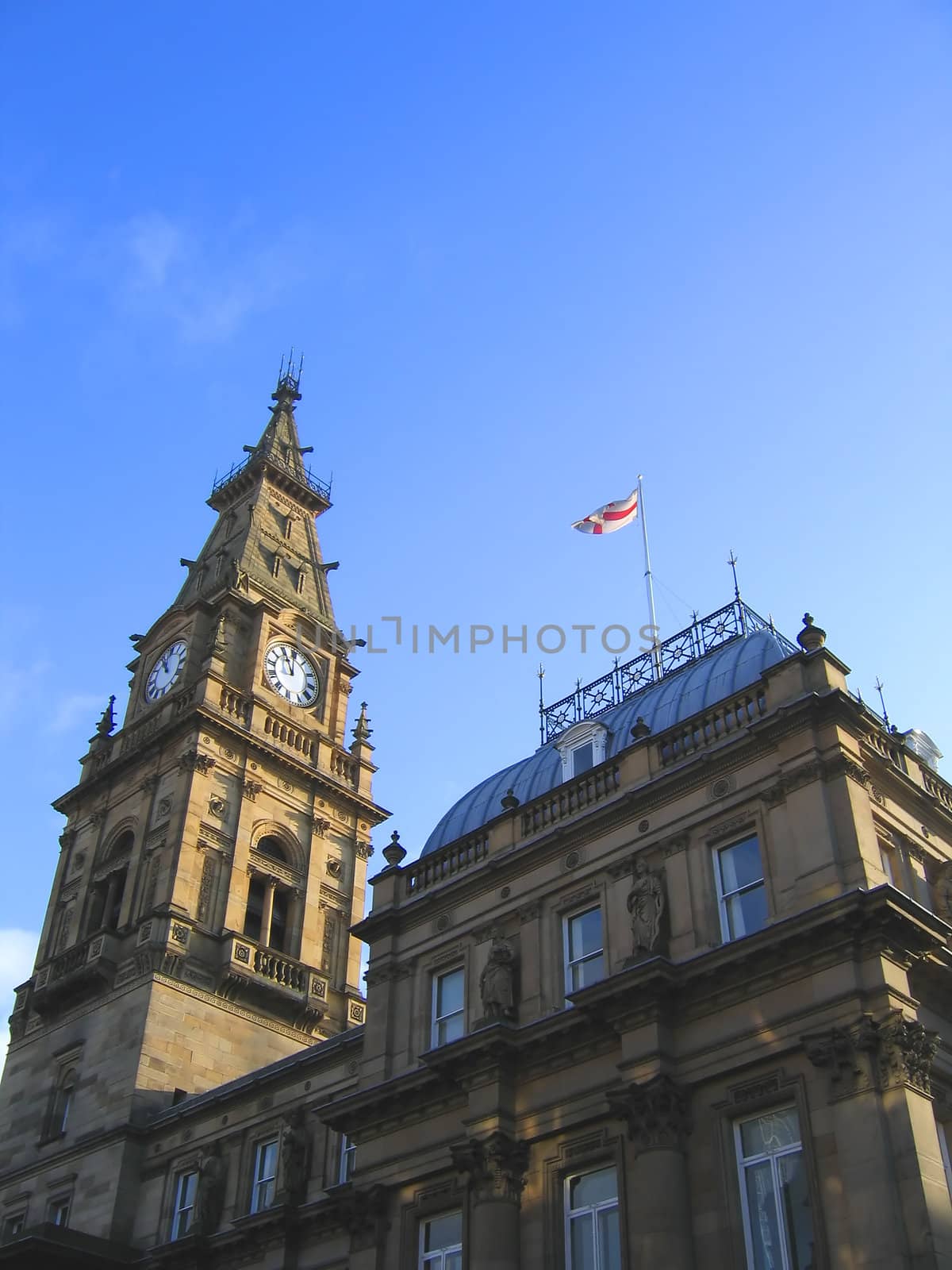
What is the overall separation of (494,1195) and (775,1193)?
603 cm

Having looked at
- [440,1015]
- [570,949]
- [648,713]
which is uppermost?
[648,713]

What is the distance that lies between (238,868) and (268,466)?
82.3ft

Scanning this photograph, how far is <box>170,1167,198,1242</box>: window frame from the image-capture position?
121 ft

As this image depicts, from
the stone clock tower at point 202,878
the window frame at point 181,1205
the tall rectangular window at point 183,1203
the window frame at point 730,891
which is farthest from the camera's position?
the stone clock tower at point 202,878

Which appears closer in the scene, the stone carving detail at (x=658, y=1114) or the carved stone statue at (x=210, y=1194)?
the stone carving detail at (x=658, y=1114)

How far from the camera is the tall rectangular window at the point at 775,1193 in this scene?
21.7 metres

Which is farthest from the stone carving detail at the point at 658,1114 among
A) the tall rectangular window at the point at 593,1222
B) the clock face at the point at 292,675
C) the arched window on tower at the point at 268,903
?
the clock face at the point at 292,675

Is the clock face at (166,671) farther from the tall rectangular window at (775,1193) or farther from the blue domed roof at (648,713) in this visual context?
the tall rectangular window at (775,1193)

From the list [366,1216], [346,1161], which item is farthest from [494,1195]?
[346,1161]

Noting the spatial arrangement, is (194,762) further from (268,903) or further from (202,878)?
(268,903)

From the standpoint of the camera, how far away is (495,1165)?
26.3 m

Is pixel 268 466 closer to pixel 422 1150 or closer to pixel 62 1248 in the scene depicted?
pixel 62 1248

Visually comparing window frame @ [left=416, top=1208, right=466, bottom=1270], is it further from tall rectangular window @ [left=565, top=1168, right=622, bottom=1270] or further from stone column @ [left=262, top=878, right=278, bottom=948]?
stone column @ [left=262, top=878, right=278, bottom=948]

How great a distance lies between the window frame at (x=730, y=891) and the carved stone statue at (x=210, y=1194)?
17854 millimetres
